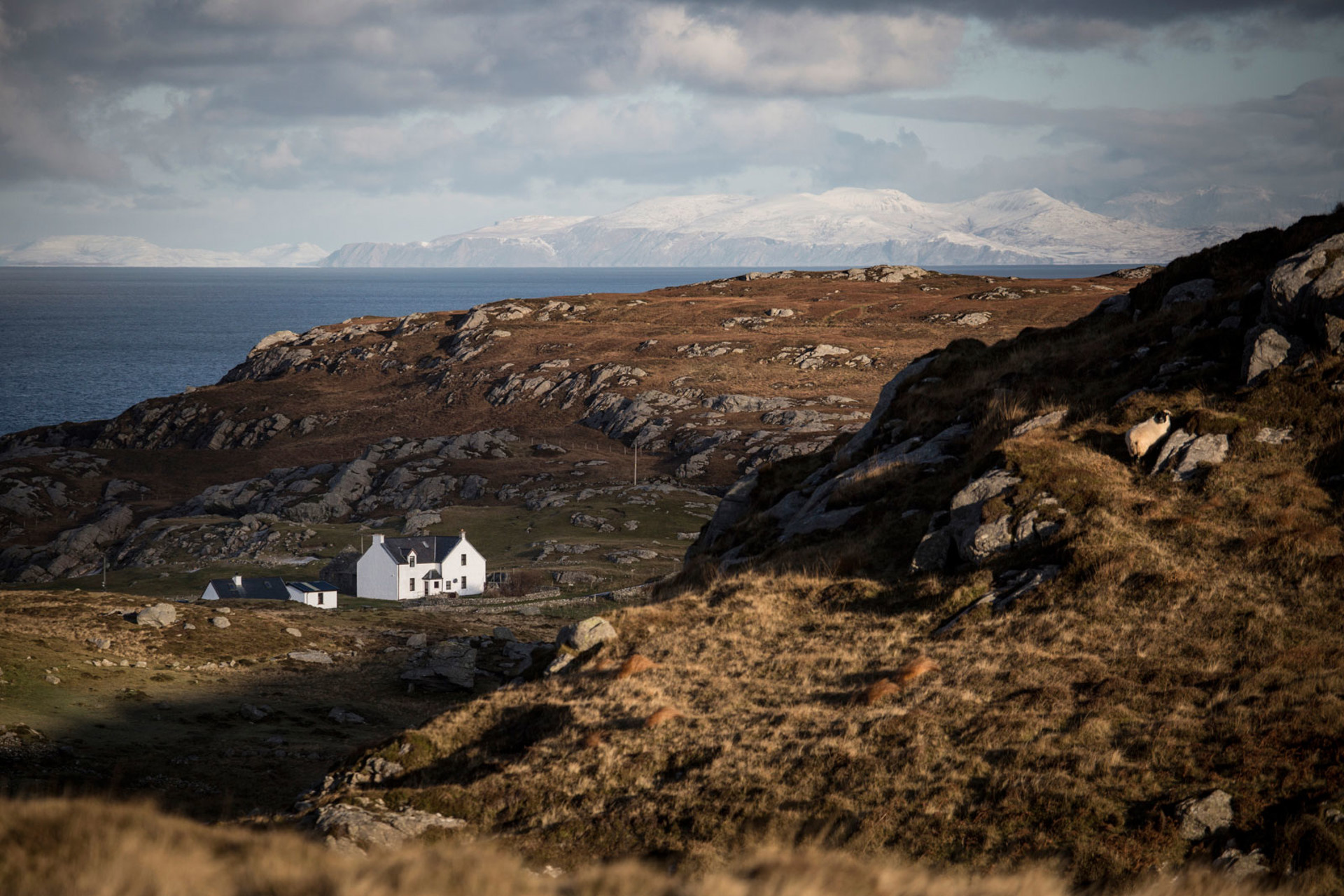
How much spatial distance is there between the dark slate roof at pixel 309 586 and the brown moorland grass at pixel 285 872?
59.9m

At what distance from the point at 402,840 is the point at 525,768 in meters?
2.69

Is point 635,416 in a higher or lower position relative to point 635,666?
higher

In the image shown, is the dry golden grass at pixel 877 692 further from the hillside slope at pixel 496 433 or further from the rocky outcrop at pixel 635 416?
the rocky outcrop at pixel 635 416

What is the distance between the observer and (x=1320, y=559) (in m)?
18.2

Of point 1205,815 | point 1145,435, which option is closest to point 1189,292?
point 1145,435

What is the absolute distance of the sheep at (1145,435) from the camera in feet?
76.2

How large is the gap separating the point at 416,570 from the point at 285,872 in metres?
65.5

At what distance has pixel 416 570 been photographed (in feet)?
226

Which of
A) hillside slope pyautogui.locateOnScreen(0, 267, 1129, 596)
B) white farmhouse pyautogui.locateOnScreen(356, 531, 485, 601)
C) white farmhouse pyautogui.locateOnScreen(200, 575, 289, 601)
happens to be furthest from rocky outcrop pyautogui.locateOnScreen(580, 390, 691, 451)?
white farmhouse pyautogui.locateOnScreen(200, 575, 289, 601)

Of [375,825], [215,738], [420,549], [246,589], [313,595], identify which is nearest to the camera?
[375,825]

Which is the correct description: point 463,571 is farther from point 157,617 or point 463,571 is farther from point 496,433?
point 496,433

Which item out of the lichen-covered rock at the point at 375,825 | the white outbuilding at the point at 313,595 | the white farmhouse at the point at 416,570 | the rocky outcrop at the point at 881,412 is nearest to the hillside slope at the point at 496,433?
the white farmhouse at the point at 416,570

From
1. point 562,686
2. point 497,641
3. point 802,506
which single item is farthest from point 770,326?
point 562,686

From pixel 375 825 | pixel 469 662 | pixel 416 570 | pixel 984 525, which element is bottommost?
pixel 416 570
